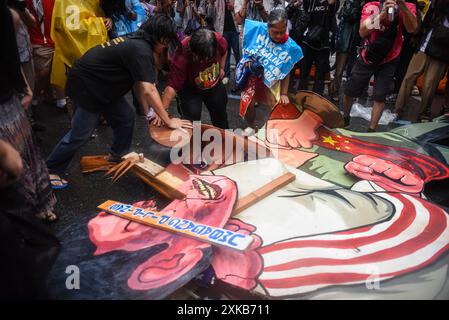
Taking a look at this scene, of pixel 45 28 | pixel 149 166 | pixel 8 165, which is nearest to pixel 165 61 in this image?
pixel 45 28

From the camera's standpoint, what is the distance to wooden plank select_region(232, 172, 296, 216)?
2297mm

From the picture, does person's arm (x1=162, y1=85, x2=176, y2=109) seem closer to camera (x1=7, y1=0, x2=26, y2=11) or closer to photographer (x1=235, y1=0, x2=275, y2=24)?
camera (x1=7, y1=0, x2=26, y2=11)

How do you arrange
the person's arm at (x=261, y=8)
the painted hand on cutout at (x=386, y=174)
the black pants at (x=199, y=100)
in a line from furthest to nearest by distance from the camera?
the person's arm at (x=261, y=8) → the black pants at (x=199, y=100) → the painted hand on cutout at (x=386, y=174)

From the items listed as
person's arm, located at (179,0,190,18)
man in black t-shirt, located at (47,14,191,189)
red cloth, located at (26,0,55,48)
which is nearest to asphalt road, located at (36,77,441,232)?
man in black t-shirt, located at (47,14,191,189)

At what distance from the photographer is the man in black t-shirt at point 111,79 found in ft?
8.81

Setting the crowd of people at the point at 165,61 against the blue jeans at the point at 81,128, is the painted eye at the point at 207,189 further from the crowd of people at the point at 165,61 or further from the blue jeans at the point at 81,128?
the blue jeans at the point at 81,128

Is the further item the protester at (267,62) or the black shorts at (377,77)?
the black shorts at (377,77)

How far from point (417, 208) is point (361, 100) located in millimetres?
3743

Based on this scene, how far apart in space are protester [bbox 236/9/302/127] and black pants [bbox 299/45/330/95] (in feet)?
5.35

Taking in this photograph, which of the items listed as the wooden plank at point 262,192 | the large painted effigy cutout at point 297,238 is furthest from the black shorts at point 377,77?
the wooden plank at point 262,192

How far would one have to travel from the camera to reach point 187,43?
10.3ft

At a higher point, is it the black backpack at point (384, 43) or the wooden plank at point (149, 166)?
the black backpack at point (384, 43)

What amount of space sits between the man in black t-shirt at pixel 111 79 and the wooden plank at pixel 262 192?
893 mm
